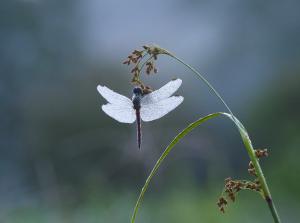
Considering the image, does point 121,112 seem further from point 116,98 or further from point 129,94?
point 129,94

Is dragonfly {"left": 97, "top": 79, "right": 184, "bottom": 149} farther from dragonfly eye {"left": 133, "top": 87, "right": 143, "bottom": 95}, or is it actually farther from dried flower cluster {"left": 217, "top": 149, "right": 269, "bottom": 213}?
dried flower cluster {"left": 217, "top": 149, "right": 269, "bottom": 213}

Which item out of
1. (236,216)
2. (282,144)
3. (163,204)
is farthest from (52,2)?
(236,216)

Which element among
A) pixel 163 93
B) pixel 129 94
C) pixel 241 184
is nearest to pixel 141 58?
pixel 163 93

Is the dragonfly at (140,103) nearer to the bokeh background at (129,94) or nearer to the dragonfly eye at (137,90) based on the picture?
the dragonfly eye at (137,90)

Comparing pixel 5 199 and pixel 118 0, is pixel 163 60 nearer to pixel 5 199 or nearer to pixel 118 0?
pixel 118 0

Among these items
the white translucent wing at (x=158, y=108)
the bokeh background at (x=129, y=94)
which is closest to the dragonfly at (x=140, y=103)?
the white translucent wing at (x=158, y=108)

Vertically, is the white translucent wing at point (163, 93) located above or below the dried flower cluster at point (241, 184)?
above

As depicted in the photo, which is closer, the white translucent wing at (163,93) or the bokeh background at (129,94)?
the white translucent wing at (163,93)
